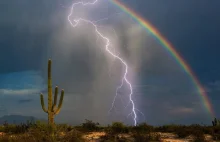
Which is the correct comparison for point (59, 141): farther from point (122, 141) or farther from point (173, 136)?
point (173, 136)

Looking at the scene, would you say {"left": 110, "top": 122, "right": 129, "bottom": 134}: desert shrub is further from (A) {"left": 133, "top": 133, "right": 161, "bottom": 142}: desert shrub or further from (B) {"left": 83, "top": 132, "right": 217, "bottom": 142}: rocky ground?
(A) {"left": 133, "top": 133, "right": 161, "bottom": 142}: desert shrub

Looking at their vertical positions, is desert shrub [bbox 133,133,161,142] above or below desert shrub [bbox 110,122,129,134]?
below

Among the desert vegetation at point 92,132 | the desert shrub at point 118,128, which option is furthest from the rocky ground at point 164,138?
the desert shrub at point 118,128

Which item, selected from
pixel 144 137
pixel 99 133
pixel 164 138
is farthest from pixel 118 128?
pixel 144 137

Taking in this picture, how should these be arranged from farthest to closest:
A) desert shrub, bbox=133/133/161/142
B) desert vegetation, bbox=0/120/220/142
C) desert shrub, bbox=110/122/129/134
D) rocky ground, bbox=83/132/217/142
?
desert shrub, bbox=110/122/129/134
rocky ground, bbox=83/132/217/142
desert shrub, bbox=133/133/161/142
desert vegetation, bbox=0/120/220/142

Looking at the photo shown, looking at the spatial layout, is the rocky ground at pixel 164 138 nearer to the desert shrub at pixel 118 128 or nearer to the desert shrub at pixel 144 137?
the desert shrub at pixel 144 137

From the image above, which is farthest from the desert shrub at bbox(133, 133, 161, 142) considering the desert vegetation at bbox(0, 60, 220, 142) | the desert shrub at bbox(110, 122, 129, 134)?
the desert shrub at bbox(110, 122, 129, 134)

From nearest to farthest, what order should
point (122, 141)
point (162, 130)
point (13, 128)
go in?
point (122, 141) → point (13, 128) → point (162, 130)

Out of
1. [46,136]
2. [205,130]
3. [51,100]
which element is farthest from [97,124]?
[46,136]

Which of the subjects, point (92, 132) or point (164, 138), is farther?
point (92, 132)

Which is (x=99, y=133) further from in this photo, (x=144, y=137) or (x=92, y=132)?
(x=144, y=137)

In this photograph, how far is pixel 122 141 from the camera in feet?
52.4

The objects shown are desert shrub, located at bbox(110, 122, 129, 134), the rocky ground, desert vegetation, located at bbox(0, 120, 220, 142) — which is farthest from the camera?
desert shrub, located at bbox(110, 122, 129, 134)

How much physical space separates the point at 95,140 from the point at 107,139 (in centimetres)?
65
